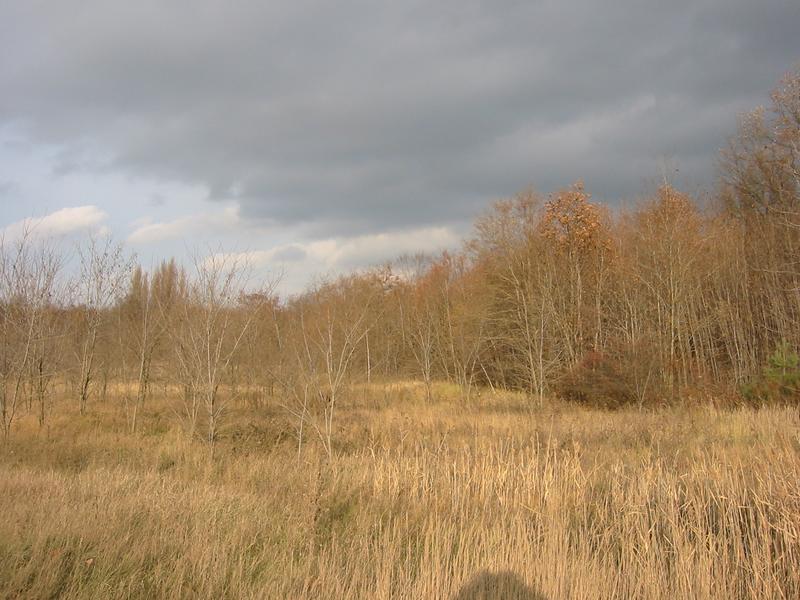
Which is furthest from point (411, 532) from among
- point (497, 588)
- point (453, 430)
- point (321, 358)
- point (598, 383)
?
point (598, 383)

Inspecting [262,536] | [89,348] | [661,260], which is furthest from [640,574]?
[661,260]

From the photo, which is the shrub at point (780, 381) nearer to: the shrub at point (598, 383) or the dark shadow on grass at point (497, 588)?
the shrub at point (598, 383)

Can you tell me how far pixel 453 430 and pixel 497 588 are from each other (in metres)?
9.82

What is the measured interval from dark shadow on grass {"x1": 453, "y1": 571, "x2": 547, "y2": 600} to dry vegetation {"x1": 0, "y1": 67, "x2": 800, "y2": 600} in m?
0.02

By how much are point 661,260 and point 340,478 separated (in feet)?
68.8

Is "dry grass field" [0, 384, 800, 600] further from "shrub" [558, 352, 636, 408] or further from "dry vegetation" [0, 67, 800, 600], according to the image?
"shrub" [558, 352, 636, 408]

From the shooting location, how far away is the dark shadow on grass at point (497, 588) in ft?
13.4

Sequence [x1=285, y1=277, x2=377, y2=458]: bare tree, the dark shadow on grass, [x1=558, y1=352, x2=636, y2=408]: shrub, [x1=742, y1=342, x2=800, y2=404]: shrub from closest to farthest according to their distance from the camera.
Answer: the dark shadow on grass → [x1=285, y1=277, x2=377, y2=458]: bare tree → [x1=742, y1=342, x2=800, y2=404]: shrub → [x1=558, y1=352, x2=636, y2=408]: shrub

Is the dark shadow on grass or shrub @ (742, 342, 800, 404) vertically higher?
shrub @ (742, 342, 800, 404)

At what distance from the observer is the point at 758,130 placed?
21.4m

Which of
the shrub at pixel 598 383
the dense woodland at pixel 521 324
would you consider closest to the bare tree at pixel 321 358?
the dense woodland at pixel 521 324

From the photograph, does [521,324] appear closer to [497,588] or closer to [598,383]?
[598,383]

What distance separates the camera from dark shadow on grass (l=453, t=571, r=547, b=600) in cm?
409

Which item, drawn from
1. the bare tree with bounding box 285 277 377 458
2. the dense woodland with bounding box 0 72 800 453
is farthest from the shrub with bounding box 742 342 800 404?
the bare tree with bounding box 285 277 377 458
